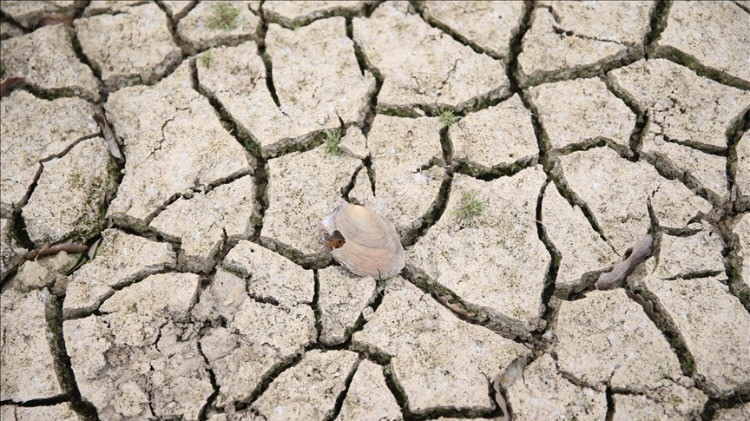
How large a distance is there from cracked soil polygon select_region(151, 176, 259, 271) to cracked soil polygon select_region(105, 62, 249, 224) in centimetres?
7

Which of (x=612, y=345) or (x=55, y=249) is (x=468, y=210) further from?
(x=55, y=249)

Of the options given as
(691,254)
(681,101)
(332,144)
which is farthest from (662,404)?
(332,144)

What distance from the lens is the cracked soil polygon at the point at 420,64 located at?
9.05 ft

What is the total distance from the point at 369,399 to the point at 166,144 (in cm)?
141

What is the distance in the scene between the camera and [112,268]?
2.48 meters

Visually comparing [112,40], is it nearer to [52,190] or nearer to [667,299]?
[52,190]

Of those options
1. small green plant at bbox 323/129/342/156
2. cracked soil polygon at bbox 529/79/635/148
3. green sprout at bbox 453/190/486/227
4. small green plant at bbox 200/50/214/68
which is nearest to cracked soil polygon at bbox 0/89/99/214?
small green plant at bbox 200/50/214/68

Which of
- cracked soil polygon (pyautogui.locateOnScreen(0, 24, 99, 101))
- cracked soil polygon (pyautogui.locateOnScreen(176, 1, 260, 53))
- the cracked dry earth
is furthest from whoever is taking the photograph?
cracked soil polygon (pyautogui.locateOnScreen(176, 1, 260, 53))

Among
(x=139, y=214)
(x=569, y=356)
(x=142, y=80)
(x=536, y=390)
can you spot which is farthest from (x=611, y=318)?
(x=142, y=80)

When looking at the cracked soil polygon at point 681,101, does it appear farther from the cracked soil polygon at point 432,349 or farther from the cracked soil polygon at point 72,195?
the cracked soil polygon at point 72,195

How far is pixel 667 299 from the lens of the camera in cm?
228

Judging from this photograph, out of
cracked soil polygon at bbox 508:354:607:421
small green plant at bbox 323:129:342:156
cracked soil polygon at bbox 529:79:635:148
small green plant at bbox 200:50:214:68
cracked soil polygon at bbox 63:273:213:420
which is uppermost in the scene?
cracked soil polygon at bbox 529:79:635:148

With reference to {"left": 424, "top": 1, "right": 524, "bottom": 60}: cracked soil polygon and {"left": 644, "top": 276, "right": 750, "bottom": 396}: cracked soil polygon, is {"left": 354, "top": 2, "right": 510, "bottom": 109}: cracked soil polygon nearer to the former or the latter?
{"left": 424, "top": 1, "right": 524, "bottom": 60}: cracked soil polygon

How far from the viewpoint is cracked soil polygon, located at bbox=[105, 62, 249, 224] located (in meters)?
2.62
